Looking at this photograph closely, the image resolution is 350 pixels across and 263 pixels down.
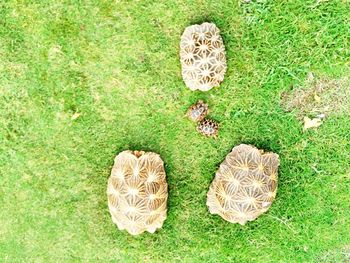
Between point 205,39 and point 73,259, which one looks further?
Result: point 73,259

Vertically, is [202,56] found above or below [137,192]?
above

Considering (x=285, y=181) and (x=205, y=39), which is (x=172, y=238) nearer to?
(x=285, y=181)

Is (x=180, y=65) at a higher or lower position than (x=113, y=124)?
higher

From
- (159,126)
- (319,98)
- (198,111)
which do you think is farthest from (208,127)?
(319,98)

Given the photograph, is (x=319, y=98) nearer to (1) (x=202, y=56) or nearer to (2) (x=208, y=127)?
(2) (x=208, y=127)

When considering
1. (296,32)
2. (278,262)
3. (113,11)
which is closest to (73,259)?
(278,262)

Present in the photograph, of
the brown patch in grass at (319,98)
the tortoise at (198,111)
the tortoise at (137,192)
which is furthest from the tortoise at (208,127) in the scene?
the brown patch in grass at (319,98)

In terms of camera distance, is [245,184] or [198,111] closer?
[245,184]
